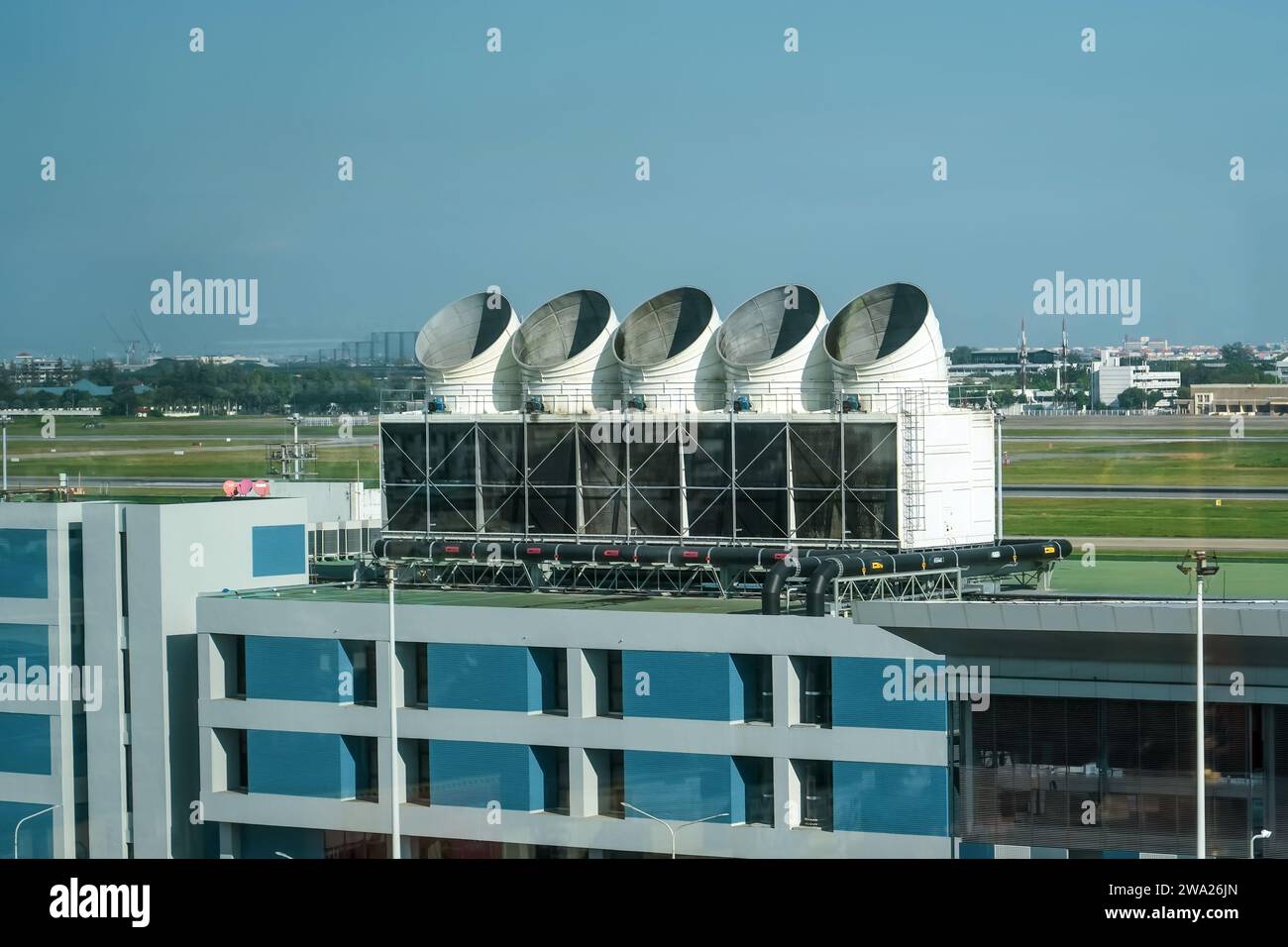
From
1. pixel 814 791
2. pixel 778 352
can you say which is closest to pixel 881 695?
pixel 814 791

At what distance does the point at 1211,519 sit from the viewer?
62.5m

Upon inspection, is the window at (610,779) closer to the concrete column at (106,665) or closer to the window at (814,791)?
the window at (814,791)

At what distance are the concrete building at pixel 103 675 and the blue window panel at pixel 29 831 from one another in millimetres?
22

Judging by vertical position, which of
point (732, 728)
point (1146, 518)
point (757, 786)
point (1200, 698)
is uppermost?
point (1200, 698)

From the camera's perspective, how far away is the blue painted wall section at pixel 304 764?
85.5 ft

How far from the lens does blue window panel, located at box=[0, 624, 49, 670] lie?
28312 mm

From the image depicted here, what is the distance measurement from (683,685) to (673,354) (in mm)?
8459

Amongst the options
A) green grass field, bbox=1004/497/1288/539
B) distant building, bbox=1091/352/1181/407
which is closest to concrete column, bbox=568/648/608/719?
green grass field, bbox=1004/497/1288/539

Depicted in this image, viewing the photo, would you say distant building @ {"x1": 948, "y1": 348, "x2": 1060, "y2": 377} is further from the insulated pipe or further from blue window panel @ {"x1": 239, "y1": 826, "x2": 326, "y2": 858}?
blue window panel @ {"x1": 239, "y1": 826, "x2": 326, "y2": 858}

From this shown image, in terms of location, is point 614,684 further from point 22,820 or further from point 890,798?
point 22,820

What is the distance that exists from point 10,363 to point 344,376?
13.6 metres

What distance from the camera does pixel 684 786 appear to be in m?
23.9
